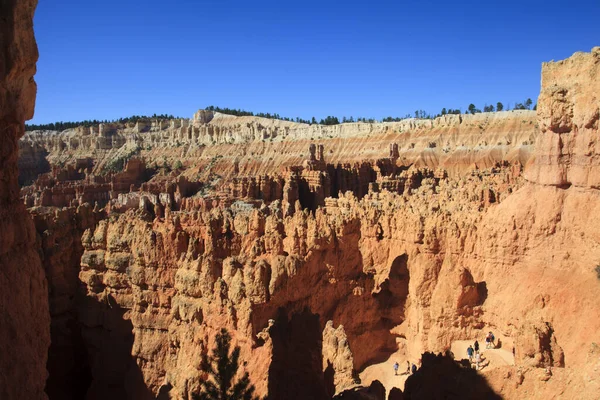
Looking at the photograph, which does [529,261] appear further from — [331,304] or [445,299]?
[331,304]

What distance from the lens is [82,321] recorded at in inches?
728

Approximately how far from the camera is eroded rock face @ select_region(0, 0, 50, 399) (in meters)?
6.45

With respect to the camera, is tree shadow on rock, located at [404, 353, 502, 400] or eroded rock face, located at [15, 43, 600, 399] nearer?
tree shadow on rock, located at [404, 353, 502, 400]

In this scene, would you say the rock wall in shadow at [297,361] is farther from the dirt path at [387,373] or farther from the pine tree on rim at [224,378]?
the dirt path at [387,373]

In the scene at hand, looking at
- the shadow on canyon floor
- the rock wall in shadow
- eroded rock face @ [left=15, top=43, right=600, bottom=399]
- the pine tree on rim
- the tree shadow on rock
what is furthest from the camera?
the shadow on canyon floor

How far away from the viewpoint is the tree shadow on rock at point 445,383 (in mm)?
9658

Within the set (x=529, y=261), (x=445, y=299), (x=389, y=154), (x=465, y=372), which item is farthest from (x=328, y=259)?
(x=389, y=154)

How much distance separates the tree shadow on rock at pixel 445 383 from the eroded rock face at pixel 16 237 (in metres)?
7.06

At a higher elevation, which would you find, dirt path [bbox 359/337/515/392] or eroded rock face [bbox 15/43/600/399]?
eroded rock face [bbox 15/43/600/399]

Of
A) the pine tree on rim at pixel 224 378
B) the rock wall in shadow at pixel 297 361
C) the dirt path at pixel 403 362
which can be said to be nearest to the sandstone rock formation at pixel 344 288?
the rock wall in shadow at pixel 297 361

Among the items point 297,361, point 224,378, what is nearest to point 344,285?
point 297,361

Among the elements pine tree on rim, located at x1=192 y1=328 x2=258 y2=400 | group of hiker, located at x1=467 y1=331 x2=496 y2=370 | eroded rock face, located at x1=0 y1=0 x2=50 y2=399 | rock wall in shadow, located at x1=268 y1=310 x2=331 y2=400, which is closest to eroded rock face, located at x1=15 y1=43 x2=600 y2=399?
rock wall in shadow, located at x1=268 y1=310 x2=331 y2=400

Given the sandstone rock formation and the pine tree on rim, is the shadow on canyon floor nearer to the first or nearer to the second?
the sandstone rock formation

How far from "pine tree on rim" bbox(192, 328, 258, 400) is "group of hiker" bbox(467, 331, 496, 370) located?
6.86m
